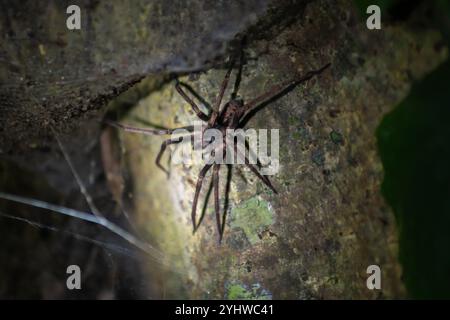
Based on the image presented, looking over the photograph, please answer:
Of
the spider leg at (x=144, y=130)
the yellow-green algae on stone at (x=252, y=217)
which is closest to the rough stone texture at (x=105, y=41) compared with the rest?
the spider leg at (x=144, y=130)

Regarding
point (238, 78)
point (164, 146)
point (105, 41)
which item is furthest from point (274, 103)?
point (105, 41)

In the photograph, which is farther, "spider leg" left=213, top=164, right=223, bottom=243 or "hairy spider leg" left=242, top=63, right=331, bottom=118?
"spider leg" left=213, top=164, right=223, bottom=243

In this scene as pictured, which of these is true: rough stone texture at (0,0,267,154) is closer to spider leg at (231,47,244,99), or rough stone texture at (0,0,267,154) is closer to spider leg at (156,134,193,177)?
spider leg at (231,47,244,99)

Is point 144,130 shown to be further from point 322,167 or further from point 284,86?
point 322,167

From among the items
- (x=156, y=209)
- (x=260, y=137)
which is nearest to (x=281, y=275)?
(x=260, y=137)

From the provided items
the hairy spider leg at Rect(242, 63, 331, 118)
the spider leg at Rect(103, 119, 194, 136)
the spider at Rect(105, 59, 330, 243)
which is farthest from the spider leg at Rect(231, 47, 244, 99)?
the spider leg at Rect(103, 119, 194, 136)

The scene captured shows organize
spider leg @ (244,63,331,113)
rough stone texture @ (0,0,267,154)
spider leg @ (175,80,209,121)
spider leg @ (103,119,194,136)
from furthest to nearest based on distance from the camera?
spider leg @ (103,119,194,136)
spider leg @ (175,80,209,121)
spider leg @ (244,63,331,113)
rough stone texture @ (0,0,267,154)

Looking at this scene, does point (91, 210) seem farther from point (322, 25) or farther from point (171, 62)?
point (322, 25)

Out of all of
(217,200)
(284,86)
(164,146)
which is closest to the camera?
(284,86)
